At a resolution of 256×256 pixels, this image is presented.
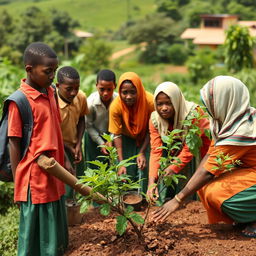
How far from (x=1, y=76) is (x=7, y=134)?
560 cm

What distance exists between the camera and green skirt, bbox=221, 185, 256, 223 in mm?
2705

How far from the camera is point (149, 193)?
2.92 metres

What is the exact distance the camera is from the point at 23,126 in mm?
2441

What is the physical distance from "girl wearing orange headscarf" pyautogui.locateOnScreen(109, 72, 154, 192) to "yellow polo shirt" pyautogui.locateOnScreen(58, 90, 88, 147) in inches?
11.9

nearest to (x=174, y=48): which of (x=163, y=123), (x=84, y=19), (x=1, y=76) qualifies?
(x=84, y=19)

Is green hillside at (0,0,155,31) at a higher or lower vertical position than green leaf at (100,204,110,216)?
higher

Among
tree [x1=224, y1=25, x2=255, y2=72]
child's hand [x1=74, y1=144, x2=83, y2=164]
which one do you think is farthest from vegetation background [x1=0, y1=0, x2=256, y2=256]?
child's hand [x1=74, y1=144, x2=83, y2=164]

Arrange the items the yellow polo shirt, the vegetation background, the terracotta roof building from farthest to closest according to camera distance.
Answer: the terracotta roof building < the vegetation background < the yellow polo shirt

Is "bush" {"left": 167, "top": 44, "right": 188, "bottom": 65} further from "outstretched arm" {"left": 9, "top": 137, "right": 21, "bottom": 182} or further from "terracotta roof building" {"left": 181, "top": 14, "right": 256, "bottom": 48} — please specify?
"outstretched arm" {"left": 9, "top": 137, "right": 21, "bottom": 182}

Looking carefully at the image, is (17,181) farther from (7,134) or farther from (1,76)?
(1,76)

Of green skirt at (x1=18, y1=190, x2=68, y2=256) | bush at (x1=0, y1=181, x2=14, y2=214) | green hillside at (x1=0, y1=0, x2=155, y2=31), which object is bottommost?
bush at (x1=0, y1=181, x2=14, y2=214)

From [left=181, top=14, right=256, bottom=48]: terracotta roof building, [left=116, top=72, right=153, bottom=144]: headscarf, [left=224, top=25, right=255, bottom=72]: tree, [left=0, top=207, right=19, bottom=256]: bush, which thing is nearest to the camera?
[left=0, top=207, right=19, bottom=256]: bush

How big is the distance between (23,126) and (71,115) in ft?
3.29

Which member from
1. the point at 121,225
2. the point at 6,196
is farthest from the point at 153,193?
the point at 6,196
